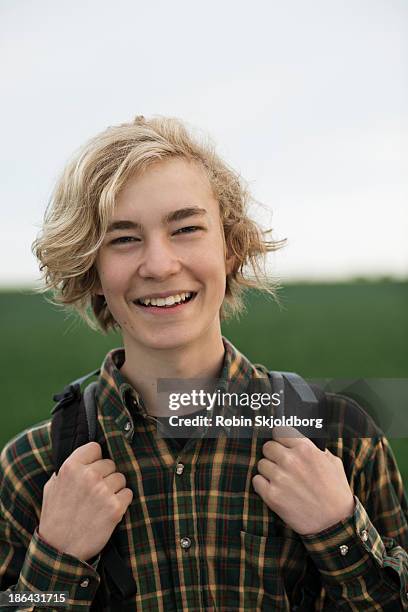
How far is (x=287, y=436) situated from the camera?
2.55 metres

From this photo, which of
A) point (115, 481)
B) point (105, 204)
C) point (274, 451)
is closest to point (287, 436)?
point (274, 451)

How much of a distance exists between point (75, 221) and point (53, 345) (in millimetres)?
15728

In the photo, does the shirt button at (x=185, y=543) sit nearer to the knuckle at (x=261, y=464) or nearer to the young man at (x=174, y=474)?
the young man at (x=174, y=474)

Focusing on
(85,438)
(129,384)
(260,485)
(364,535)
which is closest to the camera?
(364,535)

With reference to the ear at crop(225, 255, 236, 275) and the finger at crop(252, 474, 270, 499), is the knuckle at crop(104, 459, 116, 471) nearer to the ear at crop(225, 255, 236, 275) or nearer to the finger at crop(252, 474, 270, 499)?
the finger at crop(252, 474, 270, 499)

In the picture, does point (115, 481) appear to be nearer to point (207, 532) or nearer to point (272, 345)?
point (207, 532)

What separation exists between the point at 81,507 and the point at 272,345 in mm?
13353

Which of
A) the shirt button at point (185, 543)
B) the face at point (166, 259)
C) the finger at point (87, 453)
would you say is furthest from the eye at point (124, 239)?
the shirt button at point (185, 543)

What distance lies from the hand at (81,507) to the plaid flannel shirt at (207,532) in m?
0.05

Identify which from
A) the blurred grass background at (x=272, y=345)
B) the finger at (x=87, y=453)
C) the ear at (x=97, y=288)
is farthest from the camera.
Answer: the blurred grass background at (x=272, y=345)

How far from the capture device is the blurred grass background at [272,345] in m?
11.8

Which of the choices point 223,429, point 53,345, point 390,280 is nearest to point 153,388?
point 223,429

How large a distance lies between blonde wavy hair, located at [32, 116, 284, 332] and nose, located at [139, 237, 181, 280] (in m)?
0.19

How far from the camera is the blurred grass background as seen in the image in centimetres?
1184
